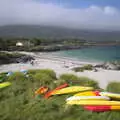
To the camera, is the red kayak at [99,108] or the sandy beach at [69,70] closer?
the red kayak at [99,108]

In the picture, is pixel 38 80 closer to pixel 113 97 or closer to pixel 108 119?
pixel 113 97

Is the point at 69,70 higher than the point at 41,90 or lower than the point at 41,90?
lower

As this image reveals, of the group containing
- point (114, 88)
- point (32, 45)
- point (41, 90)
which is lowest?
point (32, 45)

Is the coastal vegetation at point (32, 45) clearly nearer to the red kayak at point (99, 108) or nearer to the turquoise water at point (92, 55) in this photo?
the turquoise water at point (92, 55)

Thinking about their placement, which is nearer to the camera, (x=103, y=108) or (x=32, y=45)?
(x=103, y=108)

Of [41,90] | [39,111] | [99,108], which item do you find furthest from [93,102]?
[41,90]

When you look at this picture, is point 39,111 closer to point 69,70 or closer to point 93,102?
point 93,102

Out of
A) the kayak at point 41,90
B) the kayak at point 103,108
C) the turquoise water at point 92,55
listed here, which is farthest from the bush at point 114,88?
the turquoise water at point 92,55

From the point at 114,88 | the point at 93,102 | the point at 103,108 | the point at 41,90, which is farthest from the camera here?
the point at 114,88

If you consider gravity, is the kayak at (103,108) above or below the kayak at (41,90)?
above

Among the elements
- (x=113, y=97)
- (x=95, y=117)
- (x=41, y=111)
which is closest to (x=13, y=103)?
(x=41, y=111)

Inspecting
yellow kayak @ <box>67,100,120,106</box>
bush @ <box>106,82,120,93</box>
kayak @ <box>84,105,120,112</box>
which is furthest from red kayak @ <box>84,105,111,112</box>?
bush @ <box>106,82,120,93</box>

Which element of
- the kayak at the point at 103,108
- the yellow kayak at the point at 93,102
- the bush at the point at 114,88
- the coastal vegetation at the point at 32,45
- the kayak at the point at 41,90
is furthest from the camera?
the coastal vegetation at the point at 32,45

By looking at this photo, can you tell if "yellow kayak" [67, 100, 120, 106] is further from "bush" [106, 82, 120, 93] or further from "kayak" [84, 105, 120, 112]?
"bush" [106, 82, 120, 93]
